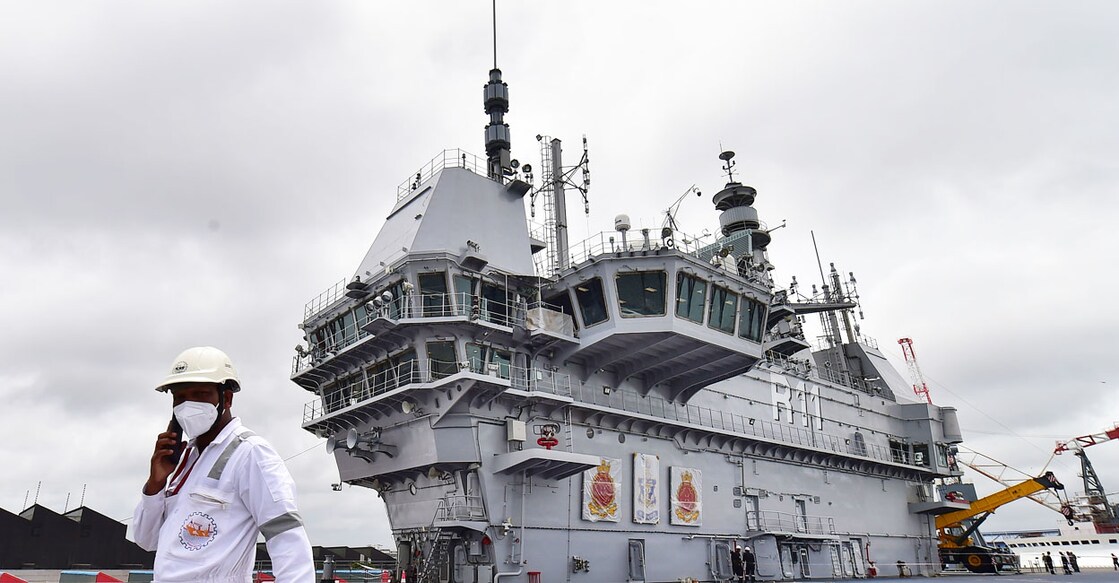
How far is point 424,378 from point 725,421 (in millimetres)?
14988

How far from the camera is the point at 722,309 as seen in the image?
28.0 m

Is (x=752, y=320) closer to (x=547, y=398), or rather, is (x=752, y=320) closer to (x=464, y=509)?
(x=547, y=398)

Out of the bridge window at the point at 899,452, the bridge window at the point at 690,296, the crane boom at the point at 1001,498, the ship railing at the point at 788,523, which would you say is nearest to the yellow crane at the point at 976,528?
the crane boom at the point at 1001,498

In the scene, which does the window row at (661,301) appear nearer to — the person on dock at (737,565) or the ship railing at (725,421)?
the ship railing at (725,421)

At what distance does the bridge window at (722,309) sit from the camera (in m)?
27.6

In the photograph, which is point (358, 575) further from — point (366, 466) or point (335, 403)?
point (335, 403)

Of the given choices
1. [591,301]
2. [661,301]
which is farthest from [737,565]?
[591,301]

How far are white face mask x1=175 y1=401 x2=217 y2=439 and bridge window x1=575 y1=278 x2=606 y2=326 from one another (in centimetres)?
2244

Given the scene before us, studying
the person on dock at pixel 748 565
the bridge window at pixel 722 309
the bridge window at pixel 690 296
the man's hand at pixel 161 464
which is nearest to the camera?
the man's hand at pixel 161 464

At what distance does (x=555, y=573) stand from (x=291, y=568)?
22218 millimetres

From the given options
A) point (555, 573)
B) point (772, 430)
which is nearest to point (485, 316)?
point (555, 573)

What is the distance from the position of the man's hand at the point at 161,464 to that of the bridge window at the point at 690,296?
75.1 ft

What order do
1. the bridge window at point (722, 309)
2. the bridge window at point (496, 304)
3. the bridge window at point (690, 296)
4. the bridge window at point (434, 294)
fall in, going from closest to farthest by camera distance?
the bridge window at point (434, 294), the bridge window at point (496, 304), the bridge window at point (690, 296), the bridge window at point (722, 309)

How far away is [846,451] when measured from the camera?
38.6 m
